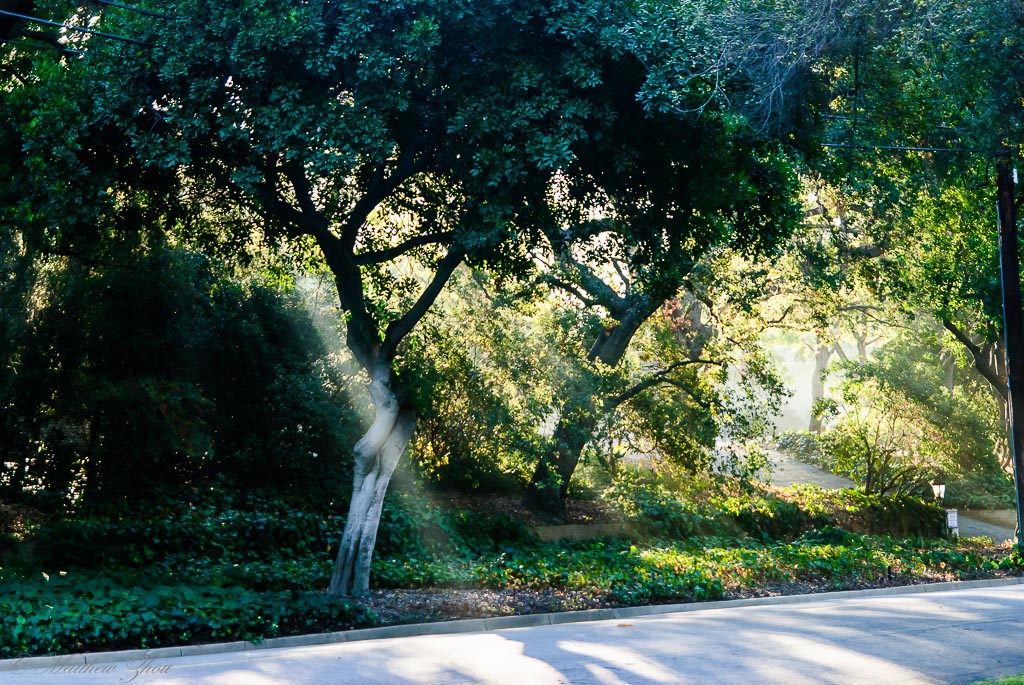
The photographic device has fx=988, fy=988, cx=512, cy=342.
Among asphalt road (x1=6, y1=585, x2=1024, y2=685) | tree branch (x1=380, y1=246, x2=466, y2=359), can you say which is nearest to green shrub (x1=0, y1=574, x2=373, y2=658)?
asphalt road (x1=6, y1=585, x2=1024, y2=685)

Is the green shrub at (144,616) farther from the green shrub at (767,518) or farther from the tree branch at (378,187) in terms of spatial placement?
the green shrub at (767,518)

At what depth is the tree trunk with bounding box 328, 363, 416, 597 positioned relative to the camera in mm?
13430

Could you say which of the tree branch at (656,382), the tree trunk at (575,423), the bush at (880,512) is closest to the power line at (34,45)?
the tree trunk at (575,423)

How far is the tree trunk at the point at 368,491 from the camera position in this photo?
13430mm

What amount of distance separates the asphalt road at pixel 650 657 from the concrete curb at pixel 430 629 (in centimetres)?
16

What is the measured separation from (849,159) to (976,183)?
7174 millimetres

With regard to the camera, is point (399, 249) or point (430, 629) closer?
point (430, 629)

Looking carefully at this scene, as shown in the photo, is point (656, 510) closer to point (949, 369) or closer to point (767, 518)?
point (767, 518)

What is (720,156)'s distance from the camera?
12602mm

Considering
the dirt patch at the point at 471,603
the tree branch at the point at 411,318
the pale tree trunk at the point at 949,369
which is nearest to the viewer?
the dirt patch at the point at 471,603

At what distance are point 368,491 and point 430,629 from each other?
2.23 meters

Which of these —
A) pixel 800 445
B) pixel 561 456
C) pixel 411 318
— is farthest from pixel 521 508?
pixel 800 445

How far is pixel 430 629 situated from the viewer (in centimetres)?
1213

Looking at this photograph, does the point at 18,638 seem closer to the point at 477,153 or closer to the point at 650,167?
the point at 477,153
